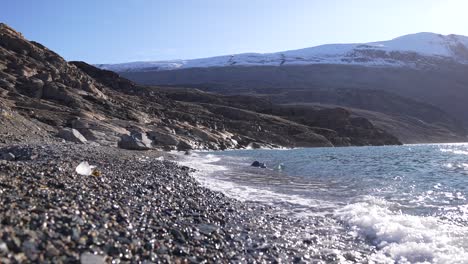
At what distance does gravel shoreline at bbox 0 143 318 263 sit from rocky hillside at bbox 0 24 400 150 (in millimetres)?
19617

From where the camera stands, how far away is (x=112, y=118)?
71.5 m

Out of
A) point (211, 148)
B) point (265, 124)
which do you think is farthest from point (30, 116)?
point (265, 124)

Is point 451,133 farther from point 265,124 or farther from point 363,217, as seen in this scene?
point 363,217

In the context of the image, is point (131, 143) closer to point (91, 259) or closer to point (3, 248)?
point (91, 259)

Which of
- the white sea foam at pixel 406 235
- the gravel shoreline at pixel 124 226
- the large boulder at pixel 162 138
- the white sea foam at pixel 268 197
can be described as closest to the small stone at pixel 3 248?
the gravel shoreline at pixel 124 226

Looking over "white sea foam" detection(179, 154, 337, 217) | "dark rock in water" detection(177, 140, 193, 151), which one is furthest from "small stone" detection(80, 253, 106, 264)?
"dark rock in water" detection(177, 140, 193, 151)

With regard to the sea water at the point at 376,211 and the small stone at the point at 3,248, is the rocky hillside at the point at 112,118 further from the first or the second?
the small stone at the point at 3,248

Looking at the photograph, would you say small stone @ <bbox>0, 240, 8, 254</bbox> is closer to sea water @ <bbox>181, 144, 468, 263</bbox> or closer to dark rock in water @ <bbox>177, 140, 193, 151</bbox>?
sea water @ <bbox>181, 144, 468, 263</bbox>

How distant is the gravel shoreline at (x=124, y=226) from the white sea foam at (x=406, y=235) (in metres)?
2.26

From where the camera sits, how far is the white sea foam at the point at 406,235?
11.6 m

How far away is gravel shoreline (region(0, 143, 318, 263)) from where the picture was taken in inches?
298

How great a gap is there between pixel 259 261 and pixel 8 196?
19.4ft

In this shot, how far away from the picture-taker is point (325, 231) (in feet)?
46.7

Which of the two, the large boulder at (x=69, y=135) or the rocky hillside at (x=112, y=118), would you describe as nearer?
the large boulder at (x=69, y=135)
